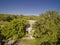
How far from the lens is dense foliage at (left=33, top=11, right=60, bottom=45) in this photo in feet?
53.4

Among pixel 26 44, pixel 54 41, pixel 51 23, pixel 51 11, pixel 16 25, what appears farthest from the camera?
pixel 16 25

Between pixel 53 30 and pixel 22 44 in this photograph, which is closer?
pixel 53 30

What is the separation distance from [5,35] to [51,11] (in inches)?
365

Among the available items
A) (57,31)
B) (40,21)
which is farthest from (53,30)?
(40,21)

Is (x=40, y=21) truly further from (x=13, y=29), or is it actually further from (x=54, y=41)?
(x=13, y=29)

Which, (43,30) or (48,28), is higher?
(48,28)

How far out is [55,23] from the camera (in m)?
17.6

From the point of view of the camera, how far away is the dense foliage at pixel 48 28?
1627cm

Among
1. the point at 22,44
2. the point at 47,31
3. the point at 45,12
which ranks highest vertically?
the point at 45,12

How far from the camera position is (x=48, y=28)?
16.9 metres

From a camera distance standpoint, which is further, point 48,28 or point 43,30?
point 43,30

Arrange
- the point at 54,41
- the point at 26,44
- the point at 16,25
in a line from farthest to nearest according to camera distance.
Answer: the point at 16,25, the point at 26,44, the point at 54,41

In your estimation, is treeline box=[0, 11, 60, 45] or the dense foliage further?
treeline box=[0, 11, 60, 45]

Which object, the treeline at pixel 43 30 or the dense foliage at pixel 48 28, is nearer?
the dense foliage at pixel 48 28
